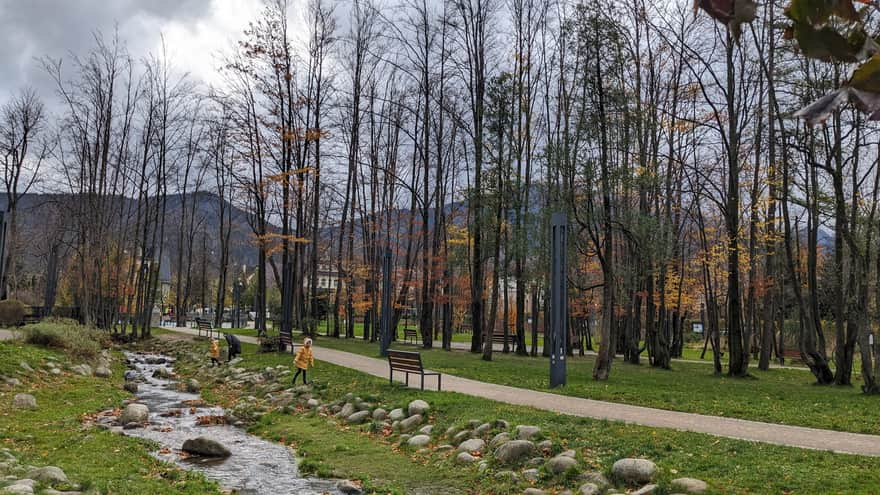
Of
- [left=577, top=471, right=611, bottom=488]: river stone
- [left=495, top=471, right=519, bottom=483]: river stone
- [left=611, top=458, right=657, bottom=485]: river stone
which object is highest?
[left=611, top=458, right=657, bottom=485]: river stone

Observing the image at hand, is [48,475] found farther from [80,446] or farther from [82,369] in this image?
[82,369]

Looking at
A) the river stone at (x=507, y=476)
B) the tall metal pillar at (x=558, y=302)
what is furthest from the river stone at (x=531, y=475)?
the tall metal pillar at (x=558, y=302)

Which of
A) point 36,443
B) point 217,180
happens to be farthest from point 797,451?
point 217,180

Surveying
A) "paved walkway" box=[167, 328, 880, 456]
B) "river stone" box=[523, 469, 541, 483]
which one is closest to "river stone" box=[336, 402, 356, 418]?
"paved walkway" box=[167, 328, 880, 456]

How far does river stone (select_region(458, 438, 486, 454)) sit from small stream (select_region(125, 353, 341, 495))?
6.50 ft

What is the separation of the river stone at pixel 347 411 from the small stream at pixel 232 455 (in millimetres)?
1717

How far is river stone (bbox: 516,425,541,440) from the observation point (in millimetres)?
8429

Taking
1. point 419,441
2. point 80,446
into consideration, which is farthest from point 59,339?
point 419,441

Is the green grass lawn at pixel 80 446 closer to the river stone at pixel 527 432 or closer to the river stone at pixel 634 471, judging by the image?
the river stone at pixel 527 432

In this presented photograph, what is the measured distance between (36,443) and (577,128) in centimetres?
1451

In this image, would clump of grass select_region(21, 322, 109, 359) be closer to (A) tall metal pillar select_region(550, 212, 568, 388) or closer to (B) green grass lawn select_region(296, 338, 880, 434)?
(B) green grass lawn select_region(296, 338, 880, 434)

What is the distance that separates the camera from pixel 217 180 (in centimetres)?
Answer: 3978

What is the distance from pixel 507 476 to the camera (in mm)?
7586

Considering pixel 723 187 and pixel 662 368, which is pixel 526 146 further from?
pixel 662 368
